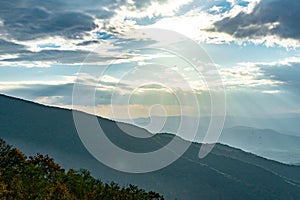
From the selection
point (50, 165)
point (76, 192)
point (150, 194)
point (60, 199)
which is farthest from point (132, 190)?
point (50, 165)

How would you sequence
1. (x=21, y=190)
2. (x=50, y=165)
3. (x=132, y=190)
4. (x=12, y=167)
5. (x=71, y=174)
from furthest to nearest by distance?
(x=50, y=165) < (x=12, y=167) < (x=71, y=174) < (x=132, y=190) < (x=21, y=190)

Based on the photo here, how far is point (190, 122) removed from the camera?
354ft

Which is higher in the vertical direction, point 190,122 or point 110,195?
point 190,122

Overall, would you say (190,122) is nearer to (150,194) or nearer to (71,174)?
(150,194)

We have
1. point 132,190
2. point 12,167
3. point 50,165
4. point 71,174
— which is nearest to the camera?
point 132,190

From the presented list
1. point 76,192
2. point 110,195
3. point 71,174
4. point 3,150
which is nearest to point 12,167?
point 3,150

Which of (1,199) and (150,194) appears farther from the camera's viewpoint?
(150,194)

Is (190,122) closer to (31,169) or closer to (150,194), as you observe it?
(150,194)

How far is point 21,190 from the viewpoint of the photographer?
75000 millimetres

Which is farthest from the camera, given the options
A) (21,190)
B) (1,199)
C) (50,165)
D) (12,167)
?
(50,165)

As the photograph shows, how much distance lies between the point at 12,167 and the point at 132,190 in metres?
42.2

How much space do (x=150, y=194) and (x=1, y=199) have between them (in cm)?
3410

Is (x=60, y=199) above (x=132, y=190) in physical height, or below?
above

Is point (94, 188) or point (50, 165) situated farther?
point (50, 165)
